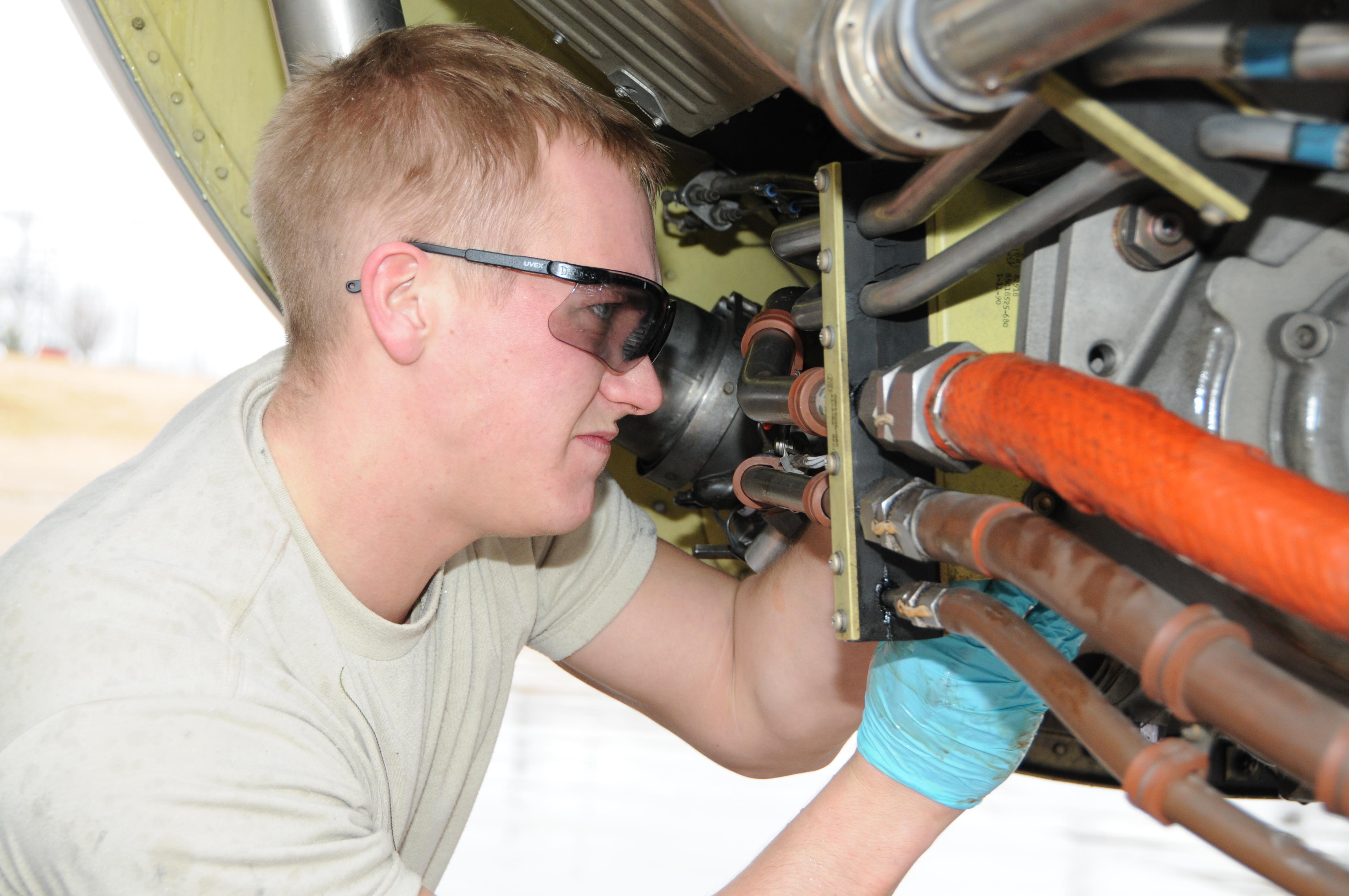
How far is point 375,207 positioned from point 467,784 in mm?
712

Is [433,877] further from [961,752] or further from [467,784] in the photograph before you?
[961,752]

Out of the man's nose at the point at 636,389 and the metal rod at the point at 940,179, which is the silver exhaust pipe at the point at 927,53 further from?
the man's nose at the point at 636,389

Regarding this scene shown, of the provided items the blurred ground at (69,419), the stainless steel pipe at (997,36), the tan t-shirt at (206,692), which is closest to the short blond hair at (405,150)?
the tan t-shirt at (206,692)

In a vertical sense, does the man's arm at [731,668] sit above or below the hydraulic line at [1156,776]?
below

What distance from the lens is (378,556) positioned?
1066mm

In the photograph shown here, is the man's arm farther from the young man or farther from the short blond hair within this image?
the short blond hair

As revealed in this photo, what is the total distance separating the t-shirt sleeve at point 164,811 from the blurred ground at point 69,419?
789 centimetres

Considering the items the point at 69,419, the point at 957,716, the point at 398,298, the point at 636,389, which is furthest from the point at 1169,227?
the point at 69,419

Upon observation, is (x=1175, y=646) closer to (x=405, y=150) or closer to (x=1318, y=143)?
(x=1318, y=143)

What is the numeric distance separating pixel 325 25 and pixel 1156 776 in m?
1.17

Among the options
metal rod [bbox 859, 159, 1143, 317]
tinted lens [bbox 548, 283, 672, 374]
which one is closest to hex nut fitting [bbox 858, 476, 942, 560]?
metal rod [bbox 859, 159, 1143, 317]

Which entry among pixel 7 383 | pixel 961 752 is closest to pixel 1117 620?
pixel 961 752

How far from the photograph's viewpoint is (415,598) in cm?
117

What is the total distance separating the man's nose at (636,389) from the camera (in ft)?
3.59
